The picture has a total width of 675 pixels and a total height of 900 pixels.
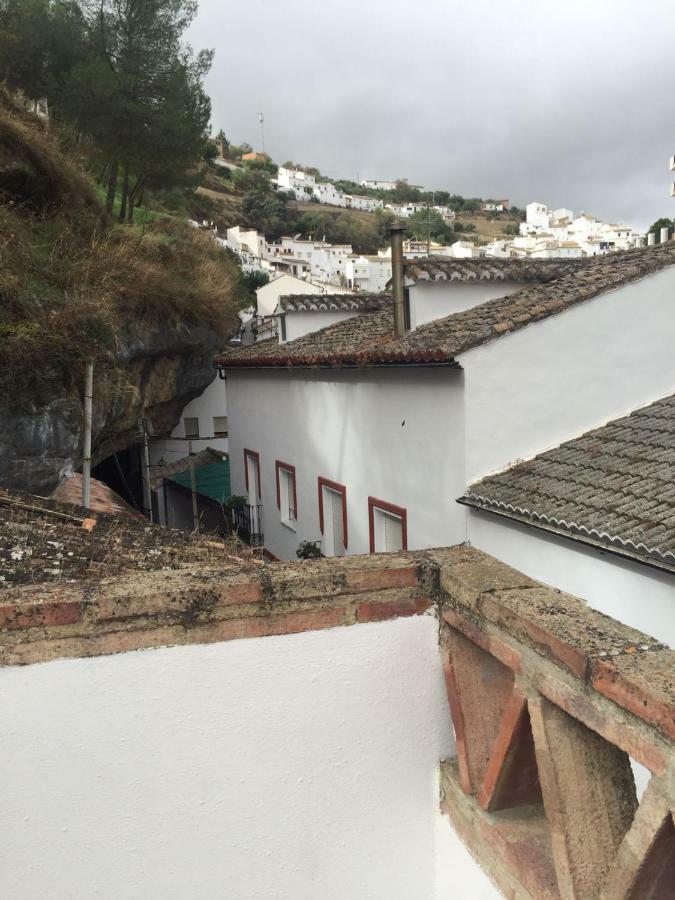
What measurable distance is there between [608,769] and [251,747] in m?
1.13

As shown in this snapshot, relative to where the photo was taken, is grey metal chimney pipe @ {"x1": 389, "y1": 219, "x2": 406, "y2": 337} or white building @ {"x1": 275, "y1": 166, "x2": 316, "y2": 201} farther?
white building @ {"x1": 275, "y1": 166, "x2": 316, "y2": 201}

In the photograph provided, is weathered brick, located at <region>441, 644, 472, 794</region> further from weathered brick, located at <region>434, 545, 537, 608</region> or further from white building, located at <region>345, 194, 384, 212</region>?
white building, located at <region>345, 194, 384, 212</region>

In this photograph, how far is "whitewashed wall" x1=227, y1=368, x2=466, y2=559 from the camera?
8617 mm

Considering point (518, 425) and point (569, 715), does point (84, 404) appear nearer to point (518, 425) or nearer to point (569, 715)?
point (518, 425)

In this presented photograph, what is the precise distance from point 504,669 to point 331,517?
10.4m

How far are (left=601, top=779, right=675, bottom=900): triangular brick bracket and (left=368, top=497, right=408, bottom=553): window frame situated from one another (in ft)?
25.9

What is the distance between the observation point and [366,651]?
238 centimetres

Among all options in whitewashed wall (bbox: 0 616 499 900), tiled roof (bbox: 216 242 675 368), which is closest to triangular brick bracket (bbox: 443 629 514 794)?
whitewashed wall (bbox: 0 616 499 900)

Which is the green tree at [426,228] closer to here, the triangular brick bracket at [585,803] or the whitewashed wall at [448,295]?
the whitewashed wall at [448,295]

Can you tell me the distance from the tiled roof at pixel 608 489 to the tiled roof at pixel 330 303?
8094 mm

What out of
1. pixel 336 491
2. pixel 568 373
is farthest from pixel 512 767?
pixel 336 491

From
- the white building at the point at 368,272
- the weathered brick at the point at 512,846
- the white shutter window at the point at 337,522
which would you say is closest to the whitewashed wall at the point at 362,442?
the white shutter window at the point at 337,522

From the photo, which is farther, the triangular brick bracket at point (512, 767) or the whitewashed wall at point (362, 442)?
the whitewashed wall at point (362, 442)

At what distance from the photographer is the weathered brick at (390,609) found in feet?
7.76
